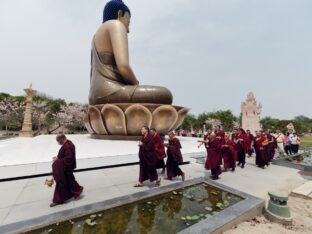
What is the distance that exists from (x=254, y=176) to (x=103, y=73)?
971 cm

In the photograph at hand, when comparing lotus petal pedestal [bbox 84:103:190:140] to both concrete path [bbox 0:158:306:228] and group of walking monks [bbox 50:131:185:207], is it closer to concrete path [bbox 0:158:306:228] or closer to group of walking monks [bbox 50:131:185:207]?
concrete path [bbox 0:158:306:228]

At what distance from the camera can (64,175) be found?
313cm

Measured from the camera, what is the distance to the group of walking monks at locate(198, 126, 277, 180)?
470 cm

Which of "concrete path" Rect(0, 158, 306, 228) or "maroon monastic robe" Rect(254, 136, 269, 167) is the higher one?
"maroon monastic robe" Rect(254, 136, 269, 167)

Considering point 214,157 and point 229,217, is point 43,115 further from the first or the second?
point 229,217

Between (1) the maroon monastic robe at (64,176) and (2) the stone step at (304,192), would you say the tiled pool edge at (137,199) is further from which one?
(2) the stone step at (304,192)

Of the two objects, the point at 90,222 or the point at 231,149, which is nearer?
the point at 90,222

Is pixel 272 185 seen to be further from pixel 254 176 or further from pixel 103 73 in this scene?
pixel 103 73

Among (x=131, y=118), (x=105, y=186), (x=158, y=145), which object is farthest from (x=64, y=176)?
(x=131, y=118)

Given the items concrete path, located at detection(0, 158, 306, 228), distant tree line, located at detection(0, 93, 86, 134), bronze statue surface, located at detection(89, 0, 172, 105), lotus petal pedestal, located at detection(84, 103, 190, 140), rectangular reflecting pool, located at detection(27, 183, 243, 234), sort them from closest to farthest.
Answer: rectangular reflecting pool, located at detection(27, 183, 243, 234)
concrete path, located at detection(0, 158, 306, 228)
lotus petal pedestal, located at detection(84, 103, 190, 140)
bronze statue surface, located at detection(89, 0, 172, 105)
distant tree line, located at detection(0, 93, 86, 134)

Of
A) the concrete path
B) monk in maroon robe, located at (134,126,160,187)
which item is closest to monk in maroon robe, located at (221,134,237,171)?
the concrete path

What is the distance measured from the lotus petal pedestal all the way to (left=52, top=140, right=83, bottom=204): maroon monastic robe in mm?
6755

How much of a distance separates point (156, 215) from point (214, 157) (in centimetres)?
240

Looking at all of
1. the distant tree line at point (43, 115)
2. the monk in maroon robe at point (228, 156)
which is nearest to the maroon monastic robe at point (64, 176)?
the monk in maroon robe at point (228, 156)
